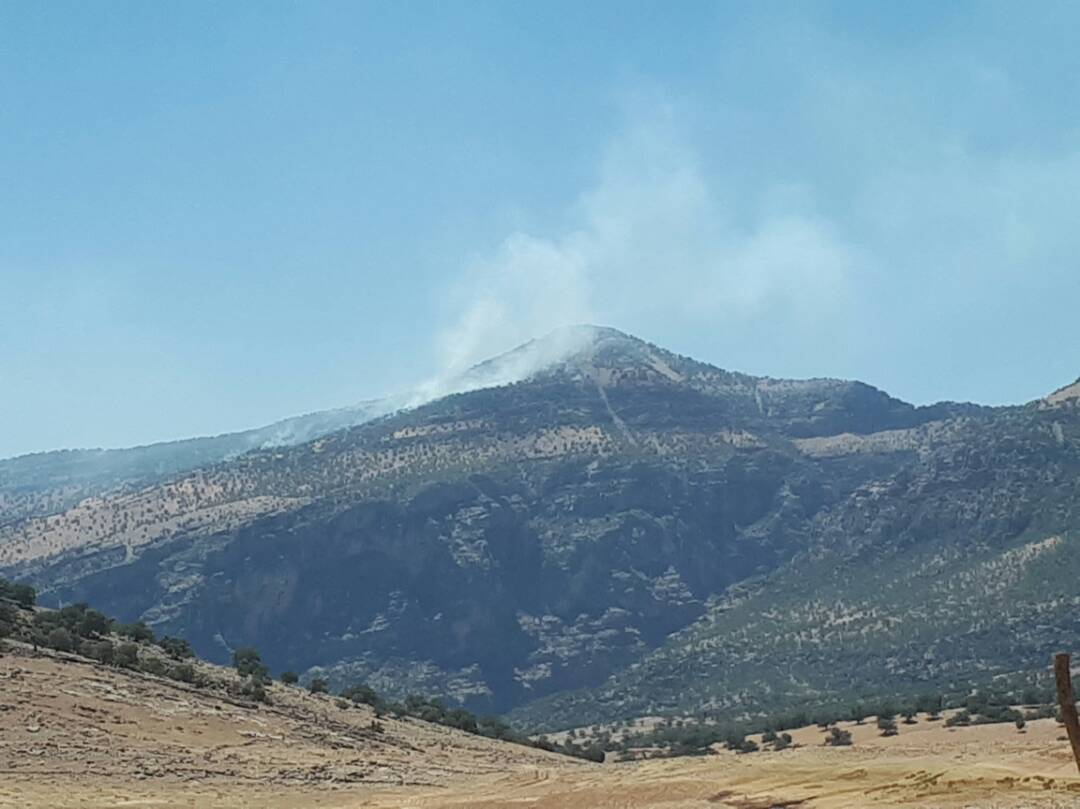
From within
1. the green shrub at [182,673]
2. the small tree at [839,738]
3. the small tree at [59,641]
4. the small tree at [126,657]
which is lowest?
the small tree at [839,738]

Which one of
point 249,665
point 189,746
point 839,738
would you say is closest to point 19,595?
point 249,665

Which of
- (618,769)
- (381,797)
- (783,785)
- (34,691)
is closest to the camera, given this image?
(783,785)

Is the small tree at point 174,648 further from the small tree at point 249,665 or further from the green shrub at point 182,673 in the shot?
the green shrub at point 182,673

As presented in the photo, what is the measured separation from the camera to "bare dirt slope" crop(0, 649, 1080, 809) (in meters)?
20.5

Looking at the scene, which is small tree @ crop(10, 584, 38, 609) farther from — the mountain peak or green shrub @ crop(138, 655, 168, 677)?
the mountain peak

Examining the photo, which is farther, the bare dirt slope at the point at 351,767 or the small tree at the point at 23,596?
the small tree at the point at 23,596

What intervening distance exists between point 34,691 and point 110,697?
2126 millimetres

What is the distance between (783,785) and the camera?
21.3 m

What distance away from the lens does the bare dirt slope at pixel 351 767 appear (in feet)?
67.3

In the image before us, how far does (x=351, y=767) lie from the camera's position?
1192 inches

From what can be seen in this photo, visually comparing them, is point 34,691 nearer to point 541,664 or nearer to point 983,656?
point 983,656

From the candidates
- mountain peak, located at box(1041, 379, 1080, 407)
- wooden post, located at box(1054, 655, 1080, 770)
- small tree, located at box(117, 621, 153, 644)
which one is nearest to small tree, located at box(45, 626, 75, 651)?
small tree, located at box(117, 621, 153, 644)

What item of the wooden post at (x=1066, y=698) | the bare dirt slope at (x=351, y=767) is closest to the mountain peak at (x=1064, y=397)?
the bare dirt slope at (x=351, y=767)

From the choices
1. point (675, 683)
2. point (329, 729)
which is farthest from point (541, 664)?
point (329, 729)
